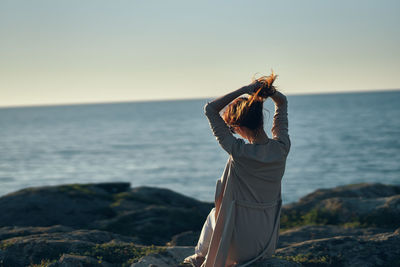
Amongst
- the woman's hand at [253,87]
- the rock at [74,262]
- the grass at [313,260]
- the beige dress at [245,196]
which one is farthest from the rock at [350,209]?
the woman's hand at [253,87]

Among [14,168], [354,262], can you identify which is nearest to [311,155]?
[14,168]

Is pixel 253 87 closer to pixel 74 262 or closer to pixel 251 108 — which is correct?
pixel 251 108

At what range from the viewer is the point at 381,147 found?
5256 centimetres

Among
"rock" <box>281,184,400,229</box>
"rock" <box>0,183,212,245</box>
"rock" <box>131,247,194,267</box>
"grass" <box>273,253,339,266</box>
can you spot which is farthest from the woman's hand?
"rock" <box>281,184,400,229</box>

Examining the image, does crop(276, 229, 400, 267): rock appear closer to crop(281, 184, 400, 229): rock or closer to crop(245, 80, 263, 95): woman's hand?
crop(245, 80, 263, 95): woman's hand

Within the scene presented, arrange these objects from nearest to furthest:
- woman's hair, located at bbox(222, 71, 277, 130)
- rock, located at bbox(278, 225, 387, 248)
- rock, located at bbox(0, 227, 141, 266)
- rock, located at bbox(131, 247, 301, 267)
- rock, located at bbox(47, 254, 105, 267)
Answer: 1. woman's hair, located at bbox(222, 71, 277, 130)
2. rock, located at bbox(131, 247, 301, 267)
3. rock, located at bbox(47, 254, 105, 267)
4. rock, located at bbox(0, 227, 141, 266)
5. rock, located at bbox(278, 225, 387, 248)

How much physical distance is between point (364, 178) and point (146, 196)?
2377 centimetres

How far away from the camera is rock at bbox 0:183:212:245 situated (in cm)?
1221

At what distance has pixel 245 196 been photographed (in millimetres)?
5125

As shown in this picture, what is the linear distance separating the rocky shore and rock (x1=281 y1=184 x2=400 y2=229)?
1.1 inches

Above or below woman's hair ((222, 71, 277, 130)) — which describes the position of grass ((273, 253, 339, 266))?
below

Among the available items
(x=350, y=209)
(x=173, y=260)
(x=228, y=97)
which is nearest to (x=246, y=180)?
Answer: (x=228, y=97)

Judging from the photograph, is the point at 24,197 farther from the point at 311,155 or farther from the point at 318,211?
the point at 311,155

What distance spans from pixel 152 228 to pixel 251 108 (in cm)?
795
